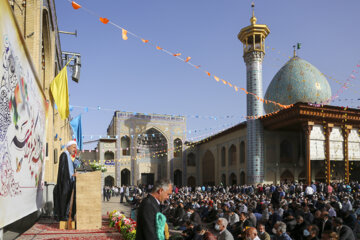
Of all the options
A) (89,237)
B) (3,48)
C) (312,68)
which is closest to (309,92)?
(312,68)

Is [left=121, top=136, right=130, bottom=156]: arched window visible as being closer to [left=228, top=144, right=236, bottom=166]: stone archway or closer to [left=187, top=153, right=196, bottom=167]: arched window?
[left=187, top=153, right=196, bottom=167]: arched window

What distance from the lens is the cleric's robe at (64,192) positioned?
6.18m

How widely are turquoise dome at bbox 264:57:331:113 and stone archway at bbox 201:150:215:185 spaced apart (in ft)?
28.9

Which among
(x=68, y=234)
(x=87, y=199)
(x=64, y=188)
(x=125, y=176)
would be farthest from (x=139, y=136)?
(x=68, y=234)

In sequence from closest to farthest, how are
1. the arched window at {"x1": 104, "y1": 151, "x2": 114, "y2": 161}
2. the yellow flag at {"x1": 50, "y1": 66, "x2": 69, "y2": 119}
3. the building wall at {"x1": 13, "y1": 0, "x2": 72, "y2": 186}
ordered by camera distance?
1. the building wall at {"x1": 13, "y1": 0, "x2": 72, "y2": 186}
2. the yellow flag at {"x1": 50, "y1": 66, "x2": 69, "y2": 119}
3. the arched window at {"x1": 104, "y1": 151, "x2": 114, "y2": 161}

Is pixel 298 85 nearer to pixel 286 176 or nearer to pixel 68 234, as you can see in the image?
pixel 286 176

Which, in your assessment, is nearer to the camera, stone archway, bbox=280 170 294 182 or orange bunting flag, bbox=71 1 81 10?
orange bunting flag, bbox=71 1 81 10

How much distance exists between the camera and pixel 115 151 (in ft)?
107

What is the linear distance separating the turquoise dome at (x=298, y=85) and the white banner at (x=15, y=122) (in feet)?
75.0

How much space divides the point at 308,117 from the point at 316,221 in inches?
565

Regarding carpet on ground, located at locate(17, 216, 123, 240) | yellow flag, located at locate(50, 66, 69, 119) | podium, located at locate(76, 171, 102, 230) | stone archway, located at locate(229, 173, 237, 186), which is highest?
yellow flag, located at locate(50, 66, 69, 119)

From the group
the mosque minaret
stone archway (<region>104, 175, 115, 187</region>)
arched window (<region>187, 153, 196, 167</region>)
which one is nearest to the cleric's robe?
the mosque minaret

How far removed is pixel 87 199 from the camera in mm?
6082

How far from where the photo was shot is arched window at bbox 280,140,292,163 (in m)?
24.9
